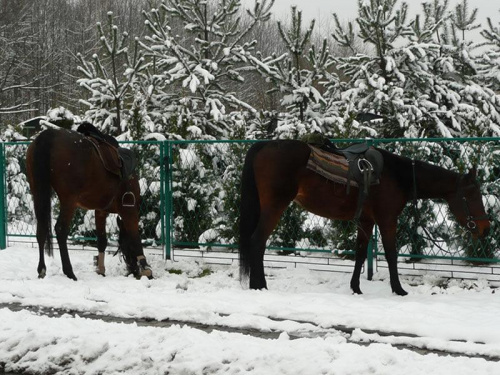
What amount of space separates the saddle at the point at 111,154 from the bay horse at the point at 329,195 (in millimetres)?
1758

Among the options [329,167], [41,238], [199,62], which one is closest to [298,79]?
[199,62]

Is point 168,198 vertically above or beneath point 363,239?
above

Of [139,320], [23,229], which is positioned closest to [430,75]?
[23,229]

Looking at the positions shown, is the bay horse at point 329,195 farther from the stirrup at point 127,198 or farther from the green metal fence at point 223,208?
the stirrup at point 127,198

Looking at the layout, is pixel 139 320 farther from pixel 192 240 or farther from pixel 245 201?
pixel 192 240

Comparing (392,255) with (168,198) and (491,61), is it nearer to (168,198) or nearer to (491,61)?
(168,198)

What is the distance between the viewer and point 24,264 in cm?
877

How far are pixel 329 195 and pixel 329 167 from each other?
306 millimetres

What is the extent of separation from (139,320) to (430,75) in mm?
9342

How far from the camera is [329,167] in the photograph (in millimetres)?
6945

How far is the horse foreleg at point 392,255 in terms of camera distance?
6895 mm

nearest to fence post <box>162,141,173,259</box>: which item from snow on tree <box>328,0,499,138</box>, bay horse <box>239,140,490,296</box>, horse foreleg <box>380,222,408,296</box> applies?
bay horse <box>239,140,490,296</box>

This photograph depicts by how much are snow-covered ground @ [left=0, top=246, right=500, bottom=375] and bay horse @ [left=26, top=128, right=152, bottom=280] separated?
366 millimetres

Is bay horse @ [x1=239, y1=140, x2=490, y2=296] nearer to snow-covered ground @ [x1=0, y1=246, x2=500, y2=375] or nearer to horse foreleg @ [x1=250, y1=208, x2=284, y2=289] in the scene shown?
horse foreleg @ [x1=250, y1=208, x2=284, y2=289]
